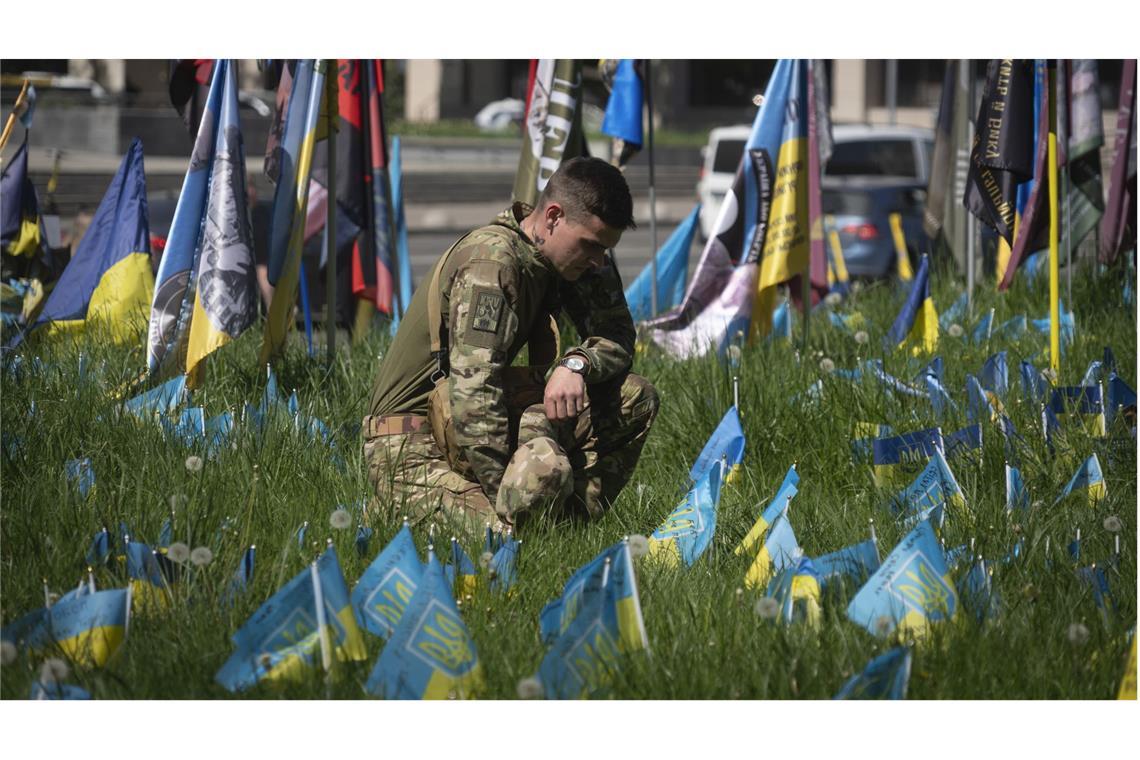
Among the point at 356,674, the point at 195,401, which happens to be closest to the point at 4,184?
the point at 195,401

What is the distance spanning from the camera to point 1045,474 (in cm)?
484

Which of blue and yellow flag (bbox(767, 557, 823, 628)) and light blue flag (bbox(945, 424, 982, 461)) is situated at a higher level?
light blue flag (bbox(945, 424, 982, 461))

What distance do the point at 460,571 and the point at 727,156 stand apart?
1387cm

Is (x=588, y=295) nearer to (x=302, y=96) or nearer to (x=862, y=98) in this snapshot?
(x=302, y=96)

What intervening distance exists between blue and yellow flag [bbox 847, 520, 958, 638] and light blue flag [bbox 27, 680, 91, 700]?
1.72m

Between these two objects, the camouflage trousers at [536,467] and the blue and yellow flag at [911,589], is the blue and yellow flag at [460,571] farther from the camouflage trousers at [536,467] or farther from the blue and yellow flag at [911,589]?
the blue and yellow flag at [911,589]

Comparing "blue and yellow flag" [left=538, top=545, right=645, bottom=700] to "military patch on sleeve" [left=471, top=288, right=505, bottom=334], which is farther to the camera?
"military patch on sleeve" [left=471, top=288, right=505, bottom=334]

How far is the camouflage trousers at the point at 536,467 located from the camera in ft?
13.3

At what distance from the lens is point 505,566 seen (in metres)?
3.81

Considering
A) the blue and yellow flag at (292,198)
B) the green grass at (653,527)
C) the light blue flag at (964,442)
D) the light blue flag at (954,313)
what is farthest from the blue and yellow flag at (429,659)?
the light blue flag at (954,313)

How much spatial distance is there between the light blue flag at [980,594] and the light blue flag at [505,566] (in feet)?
3.73

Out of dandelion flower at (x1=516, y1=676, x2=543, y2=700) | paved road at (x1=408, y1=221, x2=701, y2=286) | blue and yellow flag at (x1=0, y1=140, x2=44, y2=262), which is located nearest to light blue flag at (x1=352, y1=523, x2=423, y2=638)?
dandelion flower at (x1=516, y1=676, x2=543, y2=700)

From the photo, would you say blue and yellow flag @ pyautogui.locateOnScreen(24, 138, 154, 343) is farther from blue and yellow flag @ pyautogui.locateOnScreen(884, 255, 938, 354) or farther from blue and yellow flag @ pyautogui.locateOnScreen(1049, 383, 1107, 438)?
blue and yellow flag @ pyautogui.locateOnScreen(1049, 383, 1107, 438)

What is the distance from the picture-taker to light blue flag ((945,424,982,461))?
4930 millimetres
